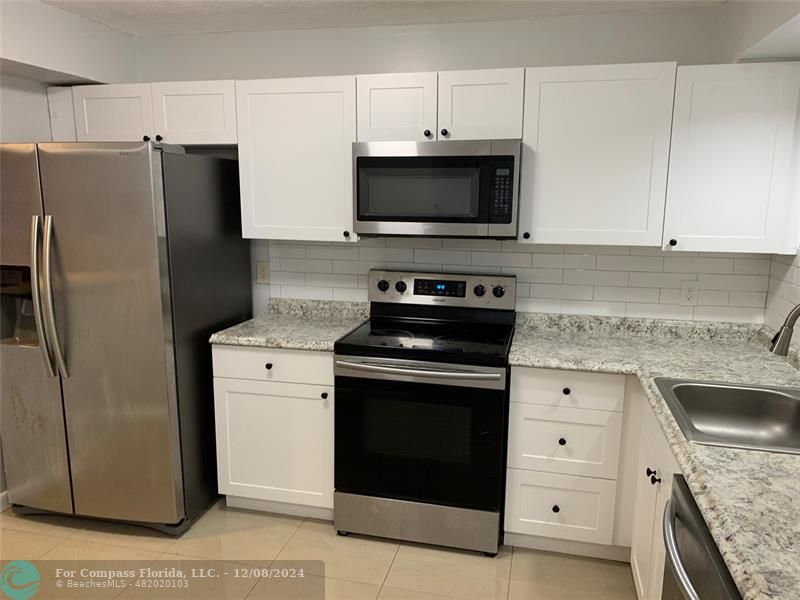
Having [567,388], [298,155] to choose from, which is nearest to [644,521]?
[567,388]

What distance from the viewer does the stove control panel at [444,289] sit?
2617 mm

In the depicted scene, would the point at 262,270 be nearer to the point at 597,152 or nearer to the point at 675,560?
the point at 597,152

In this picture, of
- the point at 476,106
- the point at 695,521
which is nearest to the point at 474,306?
the point at 476,106

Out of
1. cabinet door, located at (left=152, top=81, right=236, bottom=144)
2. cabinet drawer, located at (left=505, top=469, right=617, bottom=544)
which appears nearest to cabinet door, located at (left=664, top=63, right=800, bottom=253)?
cabinet drawer, located at (left=505, top=469, right=617, bottom=544)

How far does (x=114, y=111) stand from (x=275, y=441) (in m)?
1.76

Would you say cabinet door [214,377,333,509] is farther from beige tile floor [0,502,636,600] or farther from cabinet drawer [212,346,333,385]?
beige tile floor [0,502,636,600]

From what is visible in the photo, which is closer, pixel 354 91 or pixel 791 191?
pixel 791 191

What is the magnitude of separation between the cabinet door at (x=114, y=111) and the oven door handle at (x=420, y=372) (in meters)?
1.51

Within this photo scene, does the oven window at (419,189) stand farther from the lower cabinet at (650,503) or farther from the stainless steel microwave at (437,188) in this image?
the lower cabinet at (650,503)

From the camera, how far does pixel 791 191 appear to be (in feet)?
7.04

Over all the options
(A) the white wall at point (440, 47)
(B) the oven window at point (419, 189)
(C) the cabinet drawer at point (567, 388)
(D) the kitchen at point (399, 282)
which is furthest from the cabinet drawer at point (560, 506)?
(A) the white wall at point (440, 47)

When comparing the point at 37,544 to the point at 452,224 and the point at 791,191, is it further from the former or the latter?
the point at 791,191

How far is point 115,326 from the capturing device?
91.4 inches

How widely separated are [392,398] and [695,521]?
1274mm
